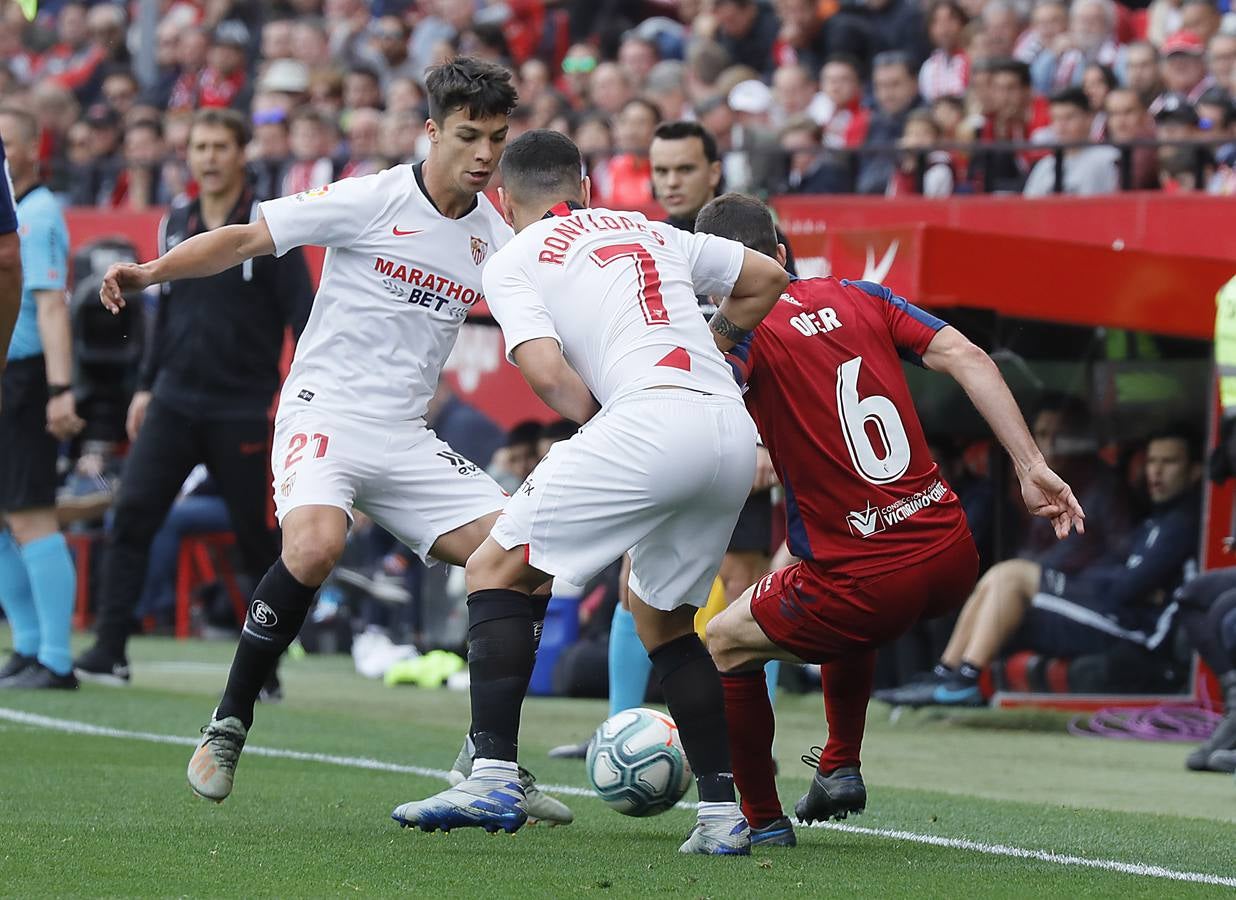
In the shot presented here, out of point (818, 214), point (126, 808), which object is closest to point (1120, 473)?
point (818, 214)

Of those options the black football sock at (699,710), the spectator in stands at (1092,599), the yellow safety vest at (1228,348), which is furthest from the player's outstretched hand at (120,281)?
the spectator in stands at (1092,599)

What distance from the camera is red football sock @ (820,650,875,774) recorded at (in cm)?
586

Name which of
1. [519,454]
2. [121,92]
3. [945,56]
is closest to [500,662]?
[519,454]

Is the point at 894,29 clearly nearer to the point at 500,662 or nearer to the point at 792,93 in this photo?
the point at 792,93

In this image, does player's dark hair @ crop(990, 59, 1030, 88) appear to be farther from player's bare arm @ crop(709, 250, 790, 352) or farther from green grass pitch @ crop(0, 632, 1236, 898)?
player's bare arm @ crop(709, 250, 790, 352)

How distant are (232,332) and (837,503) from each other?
4418 millimetres

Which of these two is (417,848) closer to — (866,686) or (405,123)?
(866,686)

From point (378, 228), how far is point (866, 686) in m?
1.99

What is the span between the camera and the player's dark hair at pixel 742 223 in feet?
18.5

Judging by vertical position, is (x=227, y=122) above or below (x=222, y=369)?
above

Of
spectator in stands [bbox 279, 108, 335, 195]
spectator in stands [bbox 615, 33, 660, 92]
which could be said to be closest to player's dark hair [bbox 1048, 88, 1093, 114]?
spectator in stands [bbox 615, 33, 660, 92]

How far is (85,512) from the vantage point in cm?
1423

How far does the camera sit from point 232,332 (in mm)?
9172

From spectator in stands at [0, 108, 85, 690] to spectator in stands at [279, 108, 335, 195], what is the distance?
573cm
